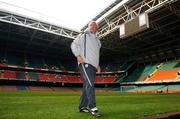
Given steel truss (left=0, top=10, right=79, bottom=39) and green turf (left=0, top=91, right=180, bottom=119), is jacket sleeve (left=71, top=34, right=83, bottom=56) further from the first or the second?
steel truss (left=0, top=10, right=79, bottom=39)

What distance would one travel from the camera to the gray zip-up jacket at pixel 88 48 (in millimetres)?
4625

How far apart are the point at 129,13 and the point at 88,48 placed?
2263 centimetres

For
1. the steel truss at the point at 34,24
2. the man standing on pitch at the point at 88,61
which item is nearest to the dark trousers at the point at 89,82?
the man standing on pitch at the point at 88,61

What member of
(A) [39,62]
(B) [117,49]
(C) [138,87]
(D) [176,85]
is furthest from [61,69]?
(D) [176,85]

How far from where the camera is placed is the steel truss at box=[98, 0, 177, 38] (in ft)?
75.3

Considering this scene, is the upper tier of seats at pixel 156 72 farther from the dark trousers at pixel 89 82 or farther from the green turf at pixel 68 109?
the dark trousers at pixel 89 82

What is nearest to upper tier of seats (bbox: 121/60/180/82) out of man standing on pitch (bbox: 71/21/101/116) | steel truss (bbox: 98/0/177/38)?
steel truss (bbox: 98/0/177/38)

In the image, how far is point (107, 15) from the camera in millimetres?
29078

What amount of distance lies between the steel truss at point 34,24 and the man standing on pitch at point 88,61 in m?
25.6

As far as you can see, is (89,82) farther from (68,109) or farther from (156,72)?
(156,72)

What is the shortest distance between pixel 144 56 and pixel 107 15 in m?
22.1

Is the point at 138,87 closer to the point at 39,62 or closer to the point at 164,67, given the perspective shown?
the point at 164,67

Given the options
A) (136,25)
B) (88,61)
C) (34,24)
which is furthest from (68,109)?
(34,24)

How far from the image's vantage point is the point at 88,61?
4586mm
